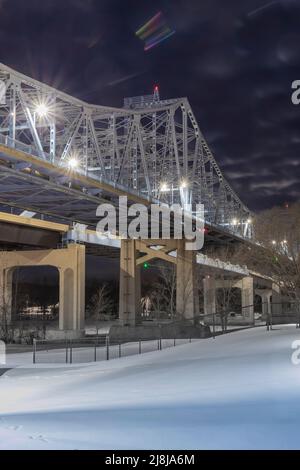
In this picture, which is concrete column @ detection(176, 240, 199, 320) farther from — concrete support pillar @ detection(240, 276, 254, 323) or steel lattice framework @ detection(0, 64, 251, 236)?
concrete support pillar @ detection(240, 276, 254, 323)

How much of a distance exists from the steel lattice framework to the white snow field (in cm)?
1542

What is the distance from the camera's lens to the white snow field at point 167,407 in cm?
737

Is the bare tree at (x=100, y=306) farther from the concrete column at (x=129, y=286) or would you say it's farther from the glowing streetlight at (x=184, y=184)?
the glowing streetlight at (x=184, y=184)

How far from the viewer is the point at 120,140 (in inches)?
2876

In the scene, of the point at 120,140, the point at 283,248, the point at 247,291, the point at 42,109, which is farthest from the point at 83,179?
the point at 247,291

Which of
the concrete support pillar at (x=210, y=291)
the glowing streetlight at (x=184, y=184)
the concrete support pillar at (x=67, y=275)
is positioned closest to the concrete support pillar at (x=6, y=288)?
the concrete support pillar at (x=67, y=275)

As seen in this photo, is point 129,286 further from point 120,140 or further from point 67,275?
point 120,140

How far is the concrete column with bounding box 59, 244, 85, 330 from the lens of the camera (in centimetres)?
5128

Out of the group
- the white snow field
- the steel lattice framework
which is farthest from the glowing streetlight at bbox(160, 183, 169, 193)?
the white snow field

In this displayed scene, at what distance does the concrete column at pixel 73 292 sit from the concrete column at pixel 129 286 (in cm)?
486

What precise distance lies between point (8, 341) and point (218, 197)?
1861 inches

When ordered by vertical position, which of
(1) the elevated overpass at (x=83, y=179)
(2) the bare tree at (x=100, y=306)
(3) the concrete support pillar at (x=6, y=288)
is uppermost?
(1) the elevated overpass at (x=83, y=179)

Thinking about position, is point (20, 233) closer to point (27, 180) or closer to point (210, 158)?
point (27, 180)
